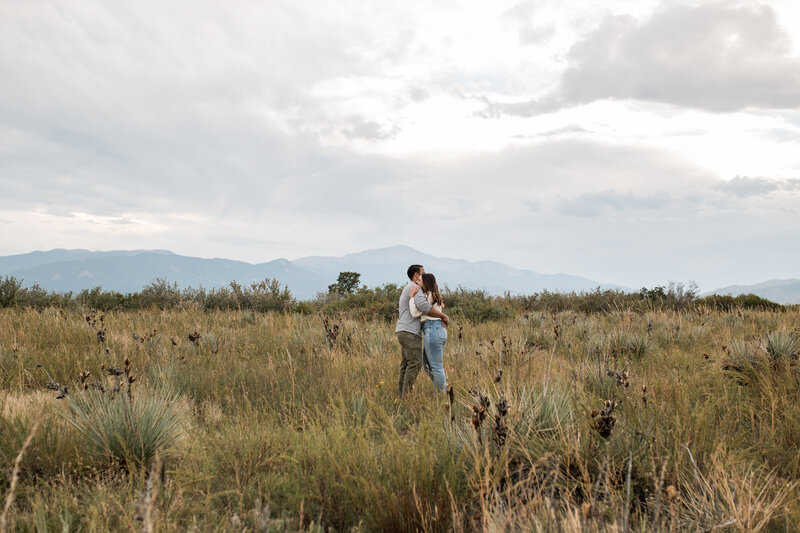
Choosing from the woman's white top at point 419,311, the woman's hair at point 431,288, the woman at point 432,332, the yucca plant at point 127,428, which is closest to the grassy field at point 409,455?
the yucca plant at point 127,428

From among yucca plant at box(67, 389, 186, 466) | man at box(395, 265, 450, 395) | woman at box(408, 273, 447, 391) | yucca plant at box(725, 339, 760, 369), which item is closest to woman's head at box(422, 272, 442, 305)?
woman at box(408, 273, 447, 391)

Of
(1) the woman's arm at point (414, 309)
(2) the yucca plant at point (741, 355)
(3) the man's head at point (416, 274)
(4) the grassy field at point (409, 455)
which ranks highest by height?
(3) the man's head at point (416, 274)

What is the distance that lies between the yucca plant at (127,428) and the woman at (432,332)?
10.5ft

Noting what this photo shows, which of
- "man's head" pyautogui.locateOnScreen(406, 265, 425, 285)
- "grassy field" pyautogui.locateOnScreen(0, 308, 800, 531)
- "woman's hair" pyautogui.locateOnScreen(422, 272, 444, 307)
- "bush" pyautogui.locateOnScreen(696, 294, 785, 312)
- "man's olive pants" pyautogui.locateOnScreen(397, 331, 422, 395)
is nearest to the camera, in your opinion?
"grassy field" pyautogui.locateOnScreen(0, 308, 800, 531)

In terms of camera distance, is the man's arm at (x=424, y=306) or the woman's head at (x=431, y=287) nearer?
Result: the man's arm at (x=424, y=306)

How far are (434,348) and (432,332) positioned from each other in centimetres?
21

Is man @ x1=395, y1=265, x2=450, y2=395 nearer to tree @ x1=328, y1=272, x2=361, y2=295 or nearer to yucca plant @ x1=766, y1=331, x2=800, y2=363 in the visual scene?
yucca plant @ x1=766, y1=331, x2=800, y2=363

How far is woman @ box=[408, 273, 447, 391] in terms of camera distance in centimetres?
599

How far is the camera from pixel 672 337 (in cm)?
878

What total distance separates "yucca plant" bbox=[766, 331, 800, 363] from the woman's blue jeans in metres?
4.33

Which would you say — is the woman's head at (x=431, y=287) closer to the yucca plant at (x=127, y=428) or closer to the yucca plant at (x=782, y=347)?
the yucca plant at (x=127, y=428)

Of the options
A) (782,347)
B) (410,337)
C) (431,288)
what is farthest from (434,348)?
(782,347)

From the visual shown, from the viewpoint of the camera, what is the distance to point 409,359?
237 inches

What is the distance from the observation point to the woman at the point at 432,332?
5.99 meters
